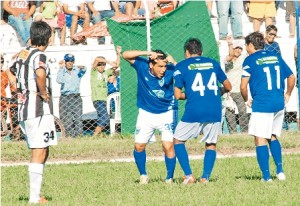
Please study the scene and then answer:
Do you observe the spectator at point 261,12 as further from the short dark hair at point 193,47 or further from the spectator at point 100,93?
the short dark hair at point 193,47

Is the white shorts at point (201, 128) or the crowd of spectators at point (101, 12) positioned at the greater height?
the crowd of spectators at point (101, 12)

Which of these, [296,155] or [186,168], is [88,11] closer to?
[296,155]

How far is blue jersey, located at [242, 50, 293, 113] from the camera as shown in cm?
1296

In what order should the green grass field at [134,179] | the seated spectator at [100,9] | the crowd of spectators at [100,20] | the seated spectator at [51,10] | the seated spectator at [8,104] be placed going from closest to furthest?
the green grass field at [134,179]
the seated spectator at [8,104]
the crowd of spectators at [100,20]
the seated spectator at [100,9]
the seated spectator at [51,10]

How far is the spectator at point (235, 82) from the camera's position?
64.7 ft

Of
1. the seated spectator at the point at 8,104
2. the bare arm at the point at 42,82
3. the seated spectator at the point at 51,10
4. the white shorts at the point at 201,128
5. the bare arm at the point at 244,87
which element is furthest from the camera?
the seated spectator at the point at 51,10

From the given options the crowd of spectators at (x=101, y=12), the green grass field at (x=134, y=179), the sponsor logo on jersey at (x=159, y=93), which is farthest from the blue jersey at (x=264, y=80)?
the crowd of spectators at (x=101, y=12)

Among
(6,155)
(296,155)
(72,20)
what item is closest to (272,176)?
(296,155)

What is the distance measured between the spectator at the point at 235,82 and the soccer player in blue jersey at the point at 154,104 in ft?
21.0

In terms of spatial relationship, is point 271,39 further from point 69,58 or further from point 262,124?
point 262,124

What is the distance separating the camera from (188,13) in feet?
63.5

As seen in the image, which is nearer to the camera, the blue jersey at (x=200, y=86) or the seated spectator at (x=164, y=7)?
the blue jersey at (x=200, y=86)

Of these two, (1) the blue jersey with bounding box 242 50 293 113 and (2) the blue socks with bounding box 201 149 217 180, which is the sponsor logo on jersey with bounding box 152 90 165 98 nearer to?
(2) the blue socks with bounding box 201 149 217 180

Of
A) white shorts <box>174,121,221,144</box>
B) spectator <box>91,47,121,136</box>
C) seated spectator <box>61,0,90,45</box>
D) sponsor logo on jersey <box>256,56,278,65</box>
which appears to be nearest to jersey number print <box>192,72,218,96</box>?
white shorts <box>174,121,221,144</box>
